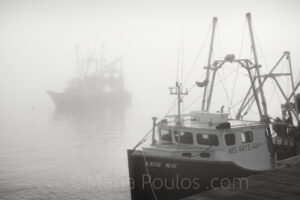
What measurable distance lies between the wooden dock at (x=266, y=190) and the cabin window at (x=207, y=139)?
346 centimetres

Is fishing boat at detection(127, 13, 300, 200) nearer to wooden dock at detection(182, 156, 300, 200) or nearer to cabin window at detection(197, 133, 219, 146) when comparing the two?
cabin window at detection(197, 133, 219, 146)

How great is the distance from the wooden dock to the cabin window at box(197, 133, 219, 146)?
3457 mm

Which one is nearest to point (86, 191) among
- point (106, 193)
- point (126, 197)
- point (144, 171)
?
point (106, 193)

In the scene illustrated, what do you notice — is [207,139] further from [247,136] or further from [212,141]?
[247,136]

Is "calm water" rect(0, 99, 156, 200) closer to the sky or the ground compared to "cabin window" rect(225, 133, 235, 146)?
closer to the ground

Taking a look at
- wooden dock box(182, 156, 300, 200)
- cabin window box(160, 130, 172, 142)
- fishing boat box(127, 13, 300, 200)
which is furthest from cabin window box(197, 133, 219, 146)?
wooden dock box(182, 156, 300, 200)

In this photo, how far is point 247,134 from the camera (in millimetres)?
20578

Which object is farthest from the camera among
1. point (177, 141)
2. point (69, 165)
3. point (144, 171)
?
point (69, 165)

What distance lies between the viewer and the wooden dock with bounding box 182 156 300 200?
13508 millimetres

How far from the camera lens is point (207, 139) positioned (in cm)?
1947

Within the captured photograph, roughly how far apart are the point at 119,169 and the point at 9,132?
4738 centimetres

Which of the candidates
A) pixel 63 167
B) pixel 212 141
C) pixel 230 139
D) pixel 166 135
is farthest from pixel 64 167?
pixel 230 139

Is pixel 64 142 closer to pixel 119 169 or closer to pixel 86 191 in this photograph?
pixel 119 169

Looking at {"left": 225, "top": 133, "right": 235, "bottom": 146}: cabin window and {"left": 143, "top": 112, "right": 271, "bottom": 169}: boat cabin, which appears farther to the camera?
{"left": 225, "top": 133, "right": 235, "bottom": 146}: cabin window
